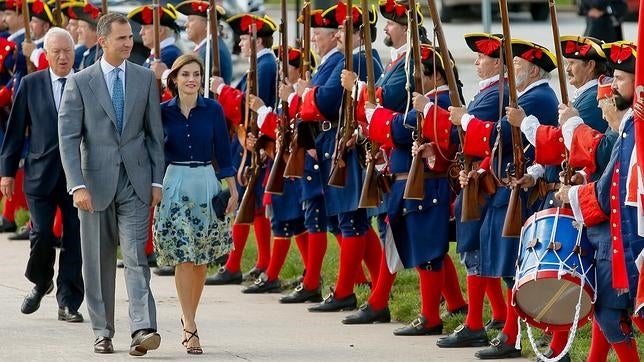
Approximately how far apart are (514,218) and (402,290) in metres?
2.56

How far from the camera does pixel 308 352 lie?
30.1 feet

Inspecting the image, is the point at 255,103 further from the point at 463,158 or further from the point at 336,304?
the point at 463,158

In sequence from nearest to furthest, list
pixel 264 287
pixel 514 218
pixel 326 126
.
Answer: pixel 514 218 < pixel 326 126 < pixel 264 287

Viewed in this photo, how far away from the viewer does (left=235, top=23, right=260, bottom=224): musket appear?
11109 millimetres

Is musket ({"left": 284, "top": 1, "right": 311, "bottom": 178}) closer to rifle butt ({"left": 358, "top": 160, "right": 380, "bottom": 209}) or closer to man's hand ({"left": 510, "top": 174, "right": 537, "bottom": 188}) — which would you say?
rifle butt ({"left": 358, "top": 160, "right": 380, "bottom": 209})

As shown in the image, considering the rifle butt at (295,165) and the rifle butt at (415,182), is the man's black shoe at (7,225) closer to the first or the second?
the rifle butt at (295,165)

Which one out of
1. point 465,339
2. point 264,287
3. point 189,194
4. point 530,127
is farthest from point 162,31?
point 530,127

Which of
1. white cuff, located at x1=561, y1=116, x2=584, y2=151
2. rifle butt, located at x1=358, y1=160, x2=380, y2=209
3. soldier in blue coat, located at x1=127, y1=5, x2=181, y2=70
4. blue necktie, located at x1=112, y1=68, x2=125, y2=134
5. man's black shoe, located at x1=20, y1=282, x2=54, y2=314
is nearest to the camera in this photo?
white cuff, located at x1=561, y1=116, x2=584, y2=151

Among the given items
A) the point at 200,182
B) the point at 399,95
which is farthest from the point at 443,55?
the point at 200,182

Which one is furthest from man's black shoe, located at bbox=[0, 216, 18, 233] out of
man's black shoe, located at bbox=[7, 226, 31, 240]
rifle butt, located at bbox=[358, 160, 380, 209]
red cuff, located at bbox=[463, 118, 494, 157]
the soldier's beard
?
the soldier's beard

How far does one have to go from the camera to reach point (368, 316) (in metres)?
10.1

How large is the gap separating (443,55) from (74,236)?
2502mm

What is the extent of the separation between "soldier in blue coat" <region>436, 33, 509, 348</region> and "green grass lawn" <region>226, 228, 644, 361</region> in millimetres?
302

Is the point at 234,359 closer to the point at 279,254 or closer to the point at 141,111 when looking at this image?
the point at 141,111
